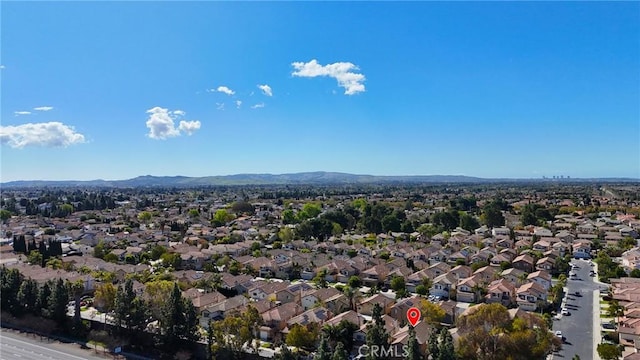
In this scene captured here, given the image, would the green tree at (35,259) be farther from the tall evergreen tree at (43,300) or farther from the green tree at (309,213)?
the green tree at (309,213)

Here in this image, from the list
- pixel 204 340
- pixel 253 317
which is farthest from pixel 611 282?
pixel 204 340

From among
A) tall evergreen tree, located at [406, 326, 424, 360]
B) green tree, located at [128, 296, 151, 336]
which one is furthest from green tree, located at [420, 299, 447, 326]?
green tree, located at [128, 296, 151, 336]

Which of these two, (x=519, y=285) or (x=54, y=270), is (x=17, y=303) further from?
(x=519, y=285)

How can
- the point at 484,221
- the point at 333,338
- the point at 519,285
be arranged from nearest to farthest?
the point at 333,338 → the point at 519,285 → the point at 484,221

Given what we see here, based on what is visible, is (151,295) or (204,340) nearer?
(204,340)

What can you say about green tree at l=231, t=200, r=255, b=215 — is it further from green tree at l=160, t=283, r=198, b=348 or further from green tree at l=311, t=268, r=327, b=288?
green tree at l=160, t=283, r=198, b=348

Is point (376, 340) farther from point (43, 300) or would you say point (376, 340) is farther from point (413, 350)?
point (43, 300)

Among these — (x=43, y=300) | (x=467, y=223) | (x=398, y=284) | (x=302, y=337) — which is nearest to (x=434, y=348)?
(x=302, y=337)
